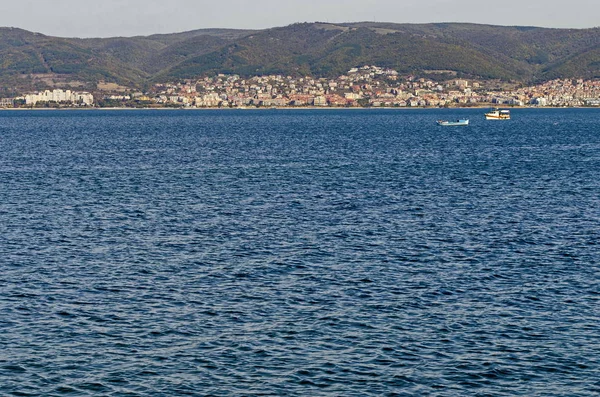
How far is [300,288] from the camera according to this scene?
45.6 meters

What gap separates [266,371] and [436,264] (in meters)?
20.4

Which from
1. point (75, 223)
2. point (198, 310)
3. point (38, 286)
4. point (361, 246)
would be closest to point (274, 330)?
point (198, 310)

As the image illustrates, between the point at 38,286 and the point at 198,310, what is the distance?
32.2ft

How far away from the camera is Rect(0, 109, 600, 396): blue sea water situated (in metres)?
33.2

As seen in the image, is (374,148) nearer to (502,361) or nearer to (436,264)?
(436,264)

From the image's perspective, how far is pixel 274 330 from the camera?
126ft

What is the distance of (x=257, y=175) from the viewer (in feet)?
345

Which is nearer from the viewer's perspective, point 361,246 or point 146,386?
point 146,386

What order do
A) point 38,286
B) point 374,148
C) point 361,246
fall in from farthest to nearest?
point 374,148 < point 361,246 < point 38,286

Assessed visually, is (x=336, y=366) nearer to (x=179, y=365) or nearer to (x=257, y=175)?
(x=179, y=365)

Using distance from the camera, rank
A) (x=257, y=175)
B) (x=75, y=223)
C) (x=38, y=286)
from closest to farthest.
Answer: (x=38, y=286) < (x=75, y=223) < (x=257, y=175)

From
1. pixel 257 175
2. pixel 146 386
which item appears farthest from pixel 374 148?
pixel 146 386

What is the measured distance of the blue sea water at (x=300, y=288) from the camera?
109 feet

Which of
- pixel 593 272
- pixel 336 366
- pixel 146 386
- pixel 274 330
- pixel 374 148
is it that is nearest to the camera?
pixel 146 386
